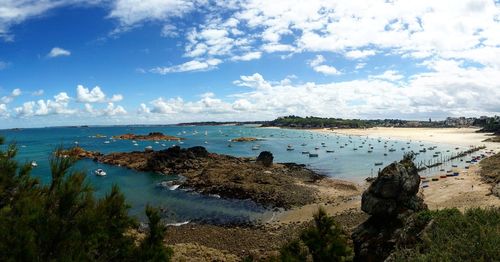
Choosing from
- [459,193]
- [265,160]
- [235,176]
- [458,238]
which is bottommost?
[459,193]

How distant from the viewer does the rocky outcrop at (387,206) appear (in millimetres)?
24156

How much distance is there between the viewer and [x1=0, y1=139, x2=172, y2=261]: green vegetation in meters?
10.8

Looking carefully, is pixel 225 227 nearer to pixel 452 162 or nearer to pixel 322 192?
pixel 322 192

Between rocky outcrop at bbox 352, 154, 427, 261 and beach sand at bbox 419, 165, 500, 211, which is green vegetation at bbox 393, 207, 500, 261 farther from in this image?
beach sand at bbox 419, 165, 500, 211

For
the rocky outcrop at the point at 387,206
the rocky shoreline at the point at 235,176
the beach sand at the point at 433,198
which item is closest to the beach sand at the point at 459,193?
the beach sand at the point at 433,198

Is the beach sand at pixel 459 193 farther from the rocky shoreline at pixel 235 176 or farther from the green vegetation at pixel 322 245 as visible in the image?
the green vegetation at pixel 322 245

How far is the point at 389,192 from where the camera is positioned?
83.6 ft

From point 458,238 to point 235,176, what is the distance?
155ft

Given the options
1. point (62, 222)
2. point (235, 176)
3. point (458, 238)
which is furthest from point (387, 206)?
point (235, 176)

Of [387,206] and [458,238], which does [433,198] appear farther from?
[458,238]

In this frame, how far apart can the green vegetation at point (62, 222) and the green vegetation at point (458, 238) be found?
386 inches

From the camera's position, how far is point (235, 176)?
60.7 metres

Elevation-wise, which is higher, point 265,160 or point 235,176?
point 265,160

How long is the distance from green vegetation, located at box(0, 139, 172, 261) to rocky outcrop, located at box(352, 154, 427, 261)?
1428 centimetres
